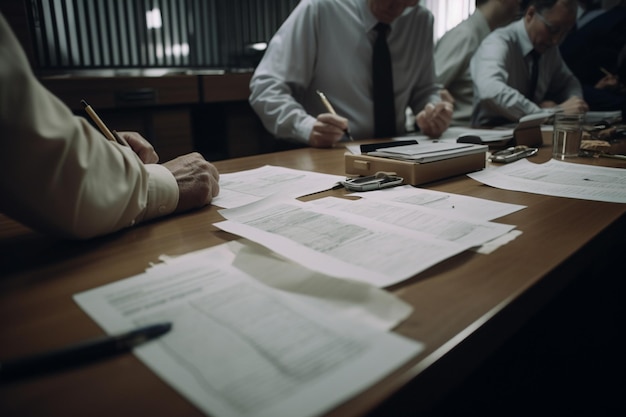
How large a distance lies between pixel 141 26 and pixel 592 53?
11.2 feet

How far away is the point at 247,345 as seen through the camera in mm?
401

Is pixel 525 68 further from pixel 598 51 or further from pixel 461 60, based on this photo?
pixel 598 51

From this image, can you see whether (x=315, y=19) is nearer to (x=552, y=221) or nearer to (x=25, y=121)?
(x=552, y=221)

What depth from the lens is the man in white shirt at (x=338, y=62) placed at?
76.9 inches

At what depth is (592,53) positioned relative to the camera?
3.61m

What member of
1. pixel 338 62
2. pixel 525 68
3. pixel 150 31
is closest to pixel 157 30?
pixel 150 31

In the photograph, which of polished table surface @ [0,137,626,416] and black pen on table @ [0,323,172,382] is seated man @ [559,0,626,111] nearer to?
polished table surface @ [0,137,626,416]

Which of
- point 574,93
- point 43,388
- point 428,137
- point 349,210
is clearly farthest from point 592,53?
point 43,388

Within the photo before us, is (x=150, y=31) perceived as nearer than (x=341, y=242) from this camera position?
No

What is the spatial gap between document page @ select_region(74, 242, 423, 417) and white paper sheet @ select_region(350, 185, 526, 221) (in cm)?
43

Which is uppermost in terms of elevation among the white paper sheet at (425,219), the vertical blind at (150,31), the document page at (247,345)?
the vertical blind at (150,31)

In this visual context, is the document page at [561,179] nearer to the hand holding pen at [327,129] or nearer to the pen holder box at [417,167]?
the pen holder box at [417,167]

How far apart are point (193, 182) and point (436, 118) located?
1.16 meters

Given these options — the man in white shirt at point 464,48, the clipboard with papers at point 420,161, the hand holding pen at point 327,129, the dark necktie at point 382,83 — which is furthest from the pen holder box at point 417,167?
the man in white shirt at point 464,48
